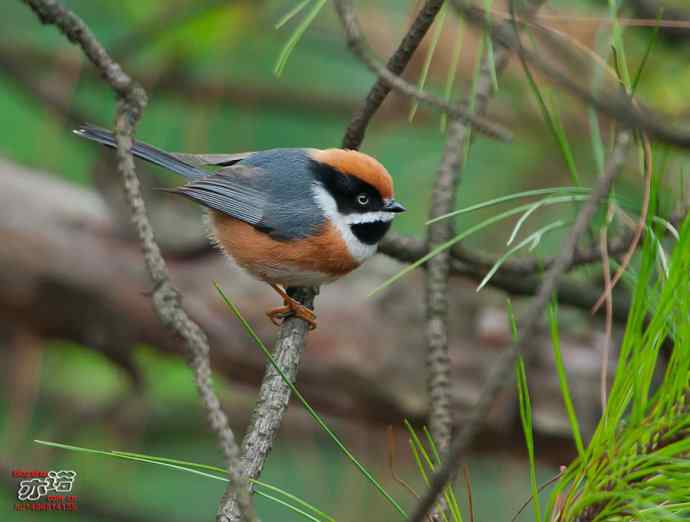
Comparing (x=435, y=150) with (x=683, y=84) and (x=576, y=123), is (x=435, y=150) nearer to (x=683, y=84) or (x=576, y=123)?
(x=576, y=123)

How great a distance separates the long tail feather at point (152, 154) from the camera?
244 centimetres

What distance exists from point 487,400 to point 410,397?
247 centimetres

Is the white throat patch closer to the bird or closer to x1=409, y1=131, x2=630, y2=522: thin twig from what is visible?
the bird

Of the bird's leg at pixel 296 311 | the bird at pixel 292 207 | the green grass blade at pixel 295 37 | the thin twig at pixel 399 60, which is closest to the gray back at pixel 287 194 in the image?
the bird at pixel 292 207

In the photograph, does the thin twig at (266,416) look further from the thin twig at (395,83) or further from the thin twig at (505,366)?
the thin twig at (395,83)

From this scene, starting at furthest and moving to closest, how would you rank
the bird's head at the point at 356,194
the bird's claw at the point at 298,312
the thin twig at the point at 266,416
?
the bird's head at the point at 356,194, the bird's claw at the point at 298,312, the thin twig at the point at 266,416

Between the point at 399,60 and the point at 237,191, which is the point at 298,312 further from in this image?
the point at 399,60

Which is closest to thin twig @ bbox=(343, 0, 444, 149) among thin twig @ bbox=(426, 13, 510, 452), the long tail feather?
thin twig @ bbox=(426, 13, 510, 452)

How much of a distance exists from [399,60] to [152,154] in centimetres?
110

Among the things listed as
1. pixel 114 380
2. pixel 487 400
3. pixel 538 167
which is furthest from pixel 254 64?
pixel 487 400

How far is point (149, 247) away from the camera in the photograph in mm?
1343

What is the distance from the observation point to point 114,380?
193 inches

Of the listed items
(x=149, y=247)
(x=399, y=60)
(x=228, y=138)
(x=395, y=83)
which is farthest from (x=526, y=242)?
(x=228, y=138)

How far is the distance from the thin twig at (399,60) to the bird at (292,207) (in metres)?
0.32
